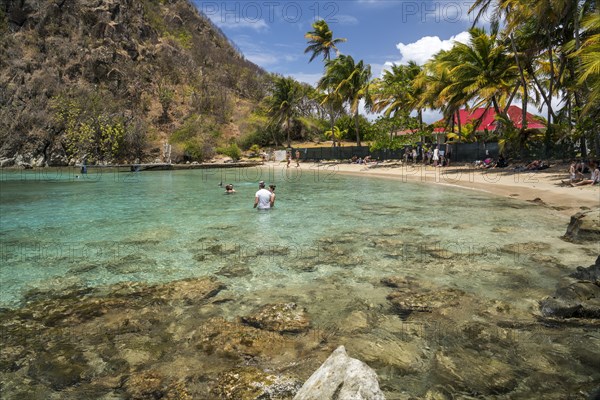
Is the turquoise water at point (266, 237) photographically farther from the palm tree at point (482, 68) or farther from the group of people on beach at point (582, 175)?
the palm tree at point (482, 68)

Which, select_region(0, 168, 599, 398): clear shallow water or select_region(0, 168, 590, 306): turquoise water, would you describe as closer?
select_region(0, 168, 599, 398): clear shallow water

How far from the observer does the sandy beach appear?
13.1 metres

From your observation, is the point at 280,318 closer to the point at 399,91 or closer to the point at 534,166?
the point at 534,166

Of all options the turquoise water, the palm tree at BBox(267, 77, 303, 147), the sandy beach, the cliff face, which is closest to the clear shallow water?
the turquoise water

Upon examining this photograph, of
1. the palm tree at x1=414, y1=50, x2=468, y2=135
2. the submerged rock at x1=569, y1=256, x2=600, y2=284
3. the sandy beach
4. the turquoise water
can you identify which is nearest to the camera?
the submerged rock at x1=569, y1=256, x2=600, y2=284

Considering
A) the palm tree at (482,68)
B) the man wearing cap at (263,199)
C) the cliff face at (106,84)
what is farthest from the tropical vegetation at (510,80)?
the cliff face at (106,84)

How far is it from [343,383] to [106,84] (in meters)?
58.4

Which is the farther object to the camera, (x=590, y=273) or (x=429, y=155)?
(x=429, y=155)

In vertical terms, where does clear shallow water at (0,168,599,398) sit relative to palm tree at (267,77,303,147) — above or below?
below

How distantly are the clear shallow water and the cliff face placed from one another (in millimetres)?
34310

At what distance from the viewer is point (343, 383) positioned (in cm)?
217

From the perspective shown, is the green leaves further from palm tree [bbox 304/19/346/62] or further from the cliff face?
palm tree [bbox 304/19/346/62]

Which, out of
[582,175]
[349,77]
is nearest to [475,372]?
[582,175]

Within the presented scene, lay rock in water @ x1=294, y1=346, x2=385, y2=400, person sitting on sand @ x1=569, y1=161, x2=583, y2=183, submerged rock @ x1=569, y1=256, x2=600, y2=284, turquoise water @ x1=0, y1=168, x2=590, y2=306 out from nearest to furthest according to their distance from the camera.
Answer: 1. rock in water @ x1=294, y1=346, x2=385, y2=400
2. submerged rock @ x1=569, y1=256, x2=600, y2=284
3. turquoise water @ x1=0, y1=168, x2=590, y2=306
4. person sitting on sand @ x1=569, y1=161, x2=583, y2=183
